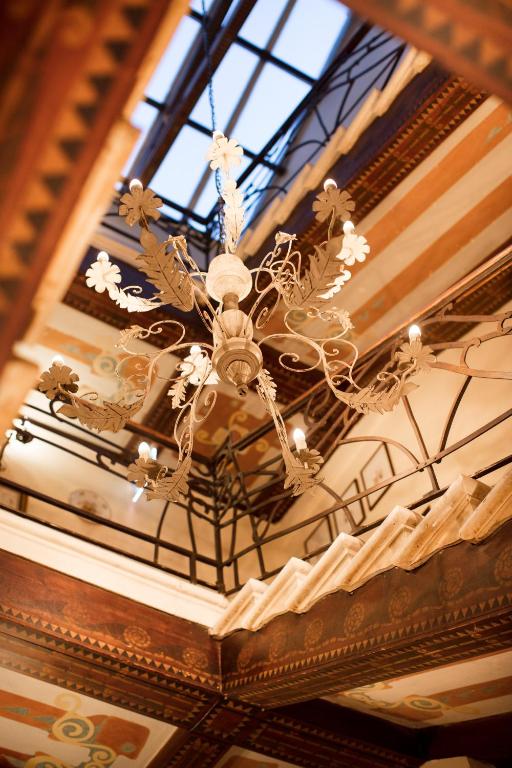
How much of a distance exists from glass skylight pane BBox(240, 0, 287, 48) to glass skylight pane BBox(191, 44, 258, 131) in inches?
6.3

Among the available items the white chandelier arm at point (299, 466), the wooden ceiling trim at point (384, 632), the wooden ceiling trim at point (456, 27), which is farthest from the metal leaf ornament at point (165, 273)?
the wooden ceiling trim at point (456, 27)

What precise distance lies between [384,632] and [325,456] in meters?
1.82

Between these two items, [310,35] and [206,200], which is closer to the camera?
[310,35]

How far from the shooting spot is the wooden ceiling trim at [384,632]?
3.04m

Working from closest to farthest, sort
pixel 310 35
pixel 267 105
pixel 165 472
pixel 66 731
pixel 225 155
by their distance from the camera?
pixel 165 472 → pixel 225 155 → pixel 66 731 → pixel 310 35 → pixel 267 105

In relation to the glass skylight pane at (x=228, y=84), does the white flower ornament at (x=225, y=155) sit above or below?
below

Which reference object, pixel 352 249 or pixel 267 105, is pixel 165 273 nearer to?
pixel 352 249

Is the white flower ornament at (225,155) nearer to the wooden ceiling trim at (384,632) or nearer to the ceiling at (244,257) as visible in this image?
the ceiling at (244,257)

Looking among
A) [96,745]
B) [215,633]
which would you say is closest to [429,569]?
[215,633]

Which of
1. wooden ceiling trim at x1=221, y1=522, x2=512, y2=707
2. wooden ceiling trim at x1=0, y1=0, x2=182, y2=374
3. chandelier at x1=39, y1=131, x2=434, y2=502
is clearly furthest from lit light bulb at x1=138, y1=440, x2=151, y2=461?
wooden ceiling trim at x1=0, y1=0, x2=182, y2=374

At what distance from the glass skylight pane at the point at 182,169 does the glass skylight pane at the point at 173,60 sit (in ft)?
1.81

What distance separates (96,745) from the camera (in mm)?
4867

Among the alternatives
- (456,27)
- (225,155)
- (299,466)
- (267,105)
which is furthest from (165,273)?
(267,105)

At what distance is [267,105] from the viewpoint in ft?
26.1
